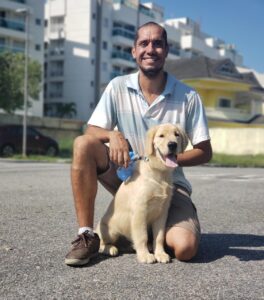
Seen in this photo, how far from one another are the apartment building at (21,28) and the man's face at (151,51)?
155 ft

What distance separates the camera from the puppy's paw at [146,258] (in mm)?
3875

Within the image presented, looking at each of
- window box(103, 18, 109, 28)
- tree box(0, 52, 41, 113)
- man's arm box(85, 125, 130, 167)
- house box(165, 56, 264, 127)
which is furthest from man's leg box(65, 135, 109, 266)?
window box(103, 18, 109, 28)

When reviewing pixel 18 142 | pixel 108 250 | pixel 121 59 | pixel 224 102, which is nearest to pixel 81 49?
pixel 121 59

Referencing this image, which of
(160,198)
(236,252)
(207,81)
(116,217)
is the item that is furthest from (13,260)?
(207,81)

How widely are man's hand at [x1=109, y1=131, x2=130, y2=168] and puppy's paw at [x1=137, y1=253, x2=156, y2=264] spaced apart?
A: 0.71 meters

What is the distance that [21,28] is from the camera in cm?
5200

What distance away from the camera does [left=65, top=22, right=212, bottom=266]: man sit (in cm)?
405

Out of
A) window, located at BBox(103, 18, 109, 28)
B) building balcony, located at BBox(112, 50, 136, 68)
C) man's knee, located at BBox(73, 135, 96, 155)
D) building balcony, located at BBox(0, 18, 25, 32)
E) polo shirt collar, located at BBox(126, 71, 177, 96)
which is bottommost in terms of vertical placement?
man's knee, located at BBox(73, 135, 96, 155)

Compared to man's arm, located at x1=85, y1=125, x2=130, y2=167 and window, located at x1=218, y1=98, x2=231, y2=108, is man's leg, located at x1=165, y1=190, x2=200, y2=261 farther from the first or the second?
window, located at x1=218, y1=98, x2=231, y2=108

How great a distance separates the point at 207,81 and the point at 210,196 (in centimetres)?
3203

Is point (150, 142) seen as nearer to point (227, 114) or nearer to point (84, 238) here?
point (84, 238)

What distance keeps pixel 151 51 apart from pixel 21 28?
50.4 metres

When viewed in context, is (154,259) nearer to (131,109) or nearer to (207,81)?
(131,109)

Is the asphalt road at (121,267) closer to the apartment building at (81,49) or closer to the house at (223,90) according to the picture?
the house at (223,90)
